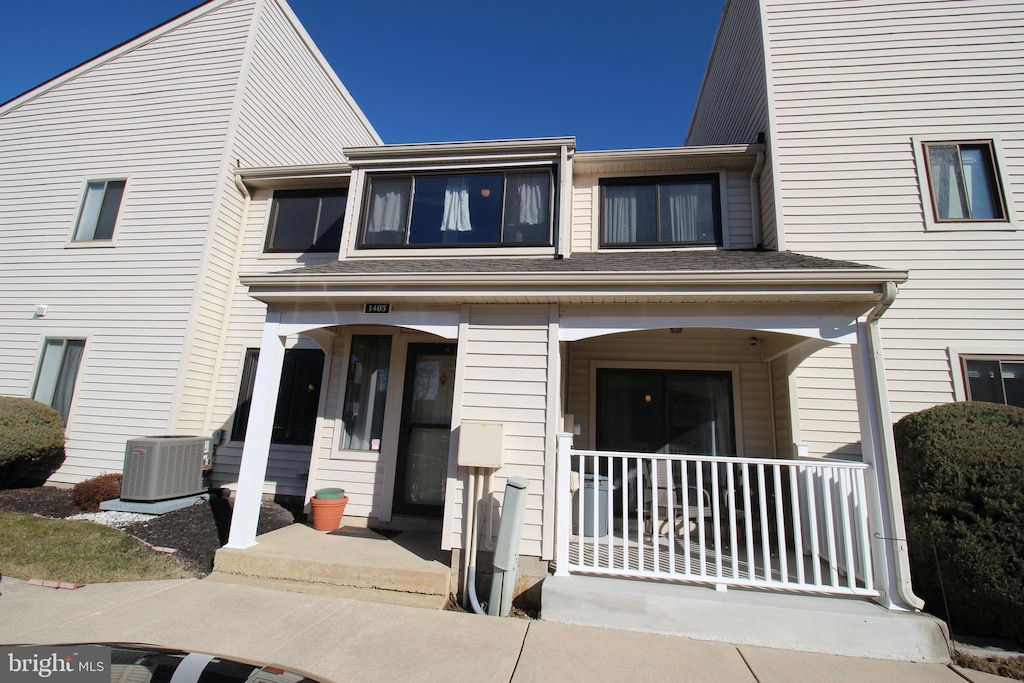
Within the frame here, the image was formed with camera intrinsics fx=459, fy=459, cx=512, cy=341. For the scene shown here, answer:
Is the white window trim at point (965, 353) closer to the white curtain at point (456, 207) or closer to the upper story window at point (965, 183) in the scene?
the upper story window at point (965, 183)

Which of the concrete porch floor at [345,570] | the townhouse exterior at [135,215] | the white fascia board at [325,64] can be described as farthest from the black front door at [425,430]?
the white fascia board at [325,64]

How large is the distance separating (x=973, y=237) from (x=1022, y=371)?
5.40ft

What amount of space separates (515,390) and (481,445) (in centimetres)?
65

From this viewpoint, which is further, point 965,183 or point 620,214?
point 620,214

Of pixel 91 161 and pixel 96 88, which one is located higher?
pixel 96 88

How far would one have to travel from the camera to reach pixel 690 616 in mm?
3635

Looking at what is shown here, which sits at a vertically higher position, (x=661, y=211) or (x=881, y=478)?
(x=661, y=211)

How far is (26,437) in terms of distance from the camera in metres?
6.63

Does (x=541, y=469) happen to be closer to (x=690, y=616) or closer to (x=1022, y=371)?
(x=690, y=616)

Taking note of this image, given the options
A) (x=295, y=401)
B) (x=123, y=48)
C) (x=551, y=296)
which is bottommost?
(x=295, y=401)

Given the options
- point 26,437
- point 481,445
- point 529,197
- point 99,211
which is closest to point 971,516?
point 481,445

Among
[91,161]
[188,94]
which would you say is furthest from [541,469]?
[91,161]

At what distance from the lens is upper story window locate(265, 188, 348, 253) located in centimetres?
798

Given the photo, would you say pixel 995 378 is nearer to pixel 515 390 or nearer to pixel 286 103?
pixel 515 390
